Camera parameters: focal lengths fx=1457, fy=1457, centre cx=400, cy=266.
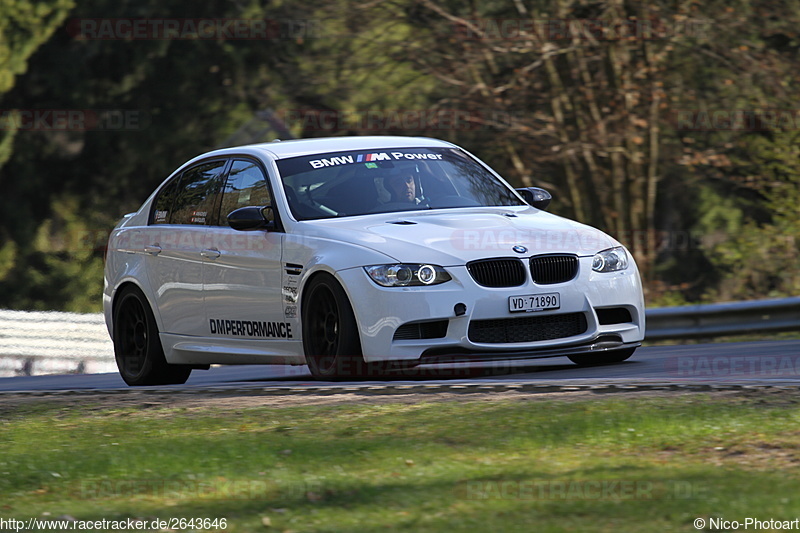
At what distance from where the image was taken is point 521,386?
28.7 feet

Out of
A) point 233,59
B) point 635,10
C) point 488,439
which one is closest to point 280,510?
point 488,439

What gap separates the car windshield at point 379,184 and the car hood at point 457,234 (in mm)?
216

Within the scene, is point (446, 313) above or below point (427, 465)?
→ above

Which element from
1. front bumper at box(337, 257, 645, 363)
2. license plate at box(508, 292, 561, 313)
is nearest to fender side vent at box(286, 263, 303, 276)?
front bumper at box(337, 257, 645, 363)

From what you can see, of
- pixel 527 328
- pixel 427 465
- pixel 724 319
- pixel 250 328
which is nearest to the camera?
pixel 427 465

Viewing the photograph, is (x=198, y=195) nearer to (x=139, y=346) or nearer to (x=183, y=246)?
(x=183, y=246)

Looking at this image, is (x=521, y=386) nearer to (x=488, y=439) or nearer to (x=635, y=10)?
(x=488, y=439)

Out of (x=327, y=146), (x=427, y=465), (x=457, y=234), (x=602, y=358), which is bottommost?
(x=602, y=358)

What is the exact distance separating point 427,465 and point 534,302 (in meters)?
2.76

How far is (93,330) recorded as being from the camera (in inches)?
636

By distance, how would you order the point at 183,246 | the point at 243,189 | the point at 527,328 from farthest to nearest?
the point at 183,246, the point at 243,189, the point at 527,328

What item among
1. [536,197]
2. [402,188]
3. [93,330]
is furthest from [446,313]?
[93,330]

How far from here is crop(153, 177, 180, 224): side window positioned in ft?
37.0

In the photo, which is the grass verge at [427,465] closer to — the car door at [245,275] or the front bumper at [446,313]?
the front bumper at [446,313]
